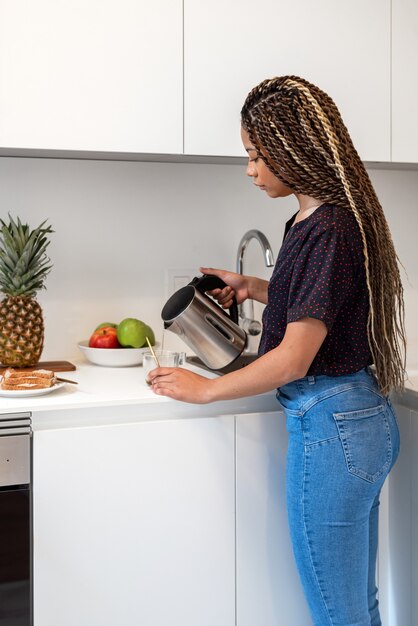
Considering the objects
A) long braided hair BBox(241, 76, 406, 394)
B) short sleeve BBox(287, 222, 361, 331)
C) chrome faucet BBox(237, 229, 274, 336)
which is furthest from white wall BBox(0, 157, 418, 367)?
short sleeve BBox(287, 222, 361, 331)

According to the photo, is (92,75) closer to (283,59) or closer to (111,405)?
(283,59)

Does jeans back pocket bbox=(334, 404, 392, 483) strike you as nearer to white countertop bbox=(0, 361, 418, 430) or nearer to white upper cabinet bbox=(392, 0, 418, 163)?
white countertop bbox=(0, 361, 418, 430)

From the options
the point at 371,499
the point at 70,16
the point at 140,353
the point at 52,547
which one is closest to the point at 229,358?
the point at 140,353

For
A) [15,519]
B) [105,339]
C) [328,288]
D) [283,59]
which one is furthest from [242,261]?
[15,519]

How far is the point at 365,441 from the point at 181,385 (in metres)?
0.39

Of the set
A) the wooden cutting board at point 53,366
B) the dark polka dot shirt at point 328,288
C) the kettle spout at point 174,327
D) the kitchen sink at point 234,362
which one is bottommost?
the wooden cutting board at point 53,366

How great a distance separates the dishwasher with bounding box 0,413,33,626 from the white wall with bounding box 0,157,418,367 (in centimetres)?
61

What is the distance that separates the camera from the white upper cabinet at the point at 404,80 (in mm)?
1938

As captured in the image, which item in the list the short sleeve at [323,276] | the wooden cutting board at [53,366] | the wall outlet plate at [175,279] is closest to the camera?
the short sleeve at [323,276]

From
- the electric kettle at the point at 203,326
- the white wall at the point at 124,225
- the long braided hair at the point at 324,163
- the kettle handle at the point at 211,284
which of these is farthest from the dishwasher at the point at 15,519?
the long braided hair at the point at 324,163

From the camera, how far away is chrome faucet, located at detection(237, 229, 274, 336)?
6.40 ft

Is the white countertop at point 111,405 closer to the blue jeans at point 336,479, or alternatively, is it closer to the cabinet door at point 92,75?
the blue jeans at point 336,479

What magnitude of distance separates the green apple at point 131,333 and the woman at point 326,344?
18.1 inches

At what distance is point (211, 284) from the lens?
5.89ft
